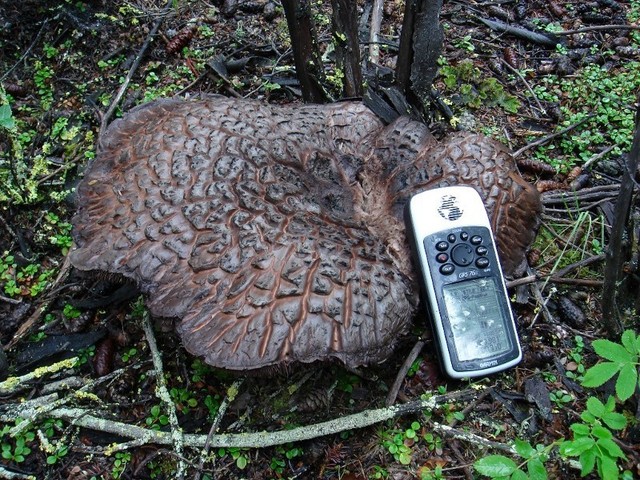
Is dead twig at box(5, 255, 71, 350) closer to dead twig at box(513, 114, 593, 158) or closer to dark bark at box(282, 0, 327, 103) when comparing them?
dark bark at box(282, 0, 327, 103)

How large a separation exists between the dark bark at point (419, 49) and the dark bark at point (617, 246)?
1.35 meters

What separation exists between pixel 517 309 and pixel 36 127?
11.2 ft

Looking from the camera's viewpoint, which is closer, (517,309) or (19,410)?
(19,410)

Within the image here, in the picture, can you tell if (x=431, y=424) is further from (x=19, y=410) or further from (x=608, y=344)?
(x=19, y=410)

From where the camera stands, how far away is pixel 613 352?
6.88ft

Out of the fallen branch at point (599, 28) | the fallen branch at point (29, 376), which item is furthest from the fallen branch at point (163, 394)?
the fallen branch at point (599, 28)

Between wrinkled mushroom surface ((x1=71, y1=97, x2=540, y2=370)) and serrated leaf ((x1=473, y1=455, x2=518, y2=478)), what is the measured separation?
1.87ft

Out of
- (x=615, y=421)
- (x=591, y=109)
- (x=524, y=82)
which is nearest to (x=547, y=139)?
(x=591, y=109)

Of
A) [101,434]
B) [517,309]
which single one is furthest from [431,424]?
[101,434]

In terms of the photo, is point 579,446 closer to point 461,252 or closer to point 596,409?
point 596,409

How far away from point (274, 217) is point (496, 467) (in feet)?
4.38

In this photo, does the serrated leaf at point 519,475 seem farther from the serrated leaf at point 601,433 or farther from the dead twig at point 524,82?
the dead twig at point 524,82

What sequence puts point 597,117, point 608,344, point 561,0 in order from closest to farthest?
1. point 608,344
2. point 597,117
3. point 561,0

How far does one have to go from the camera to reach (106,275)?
8.11 ft
